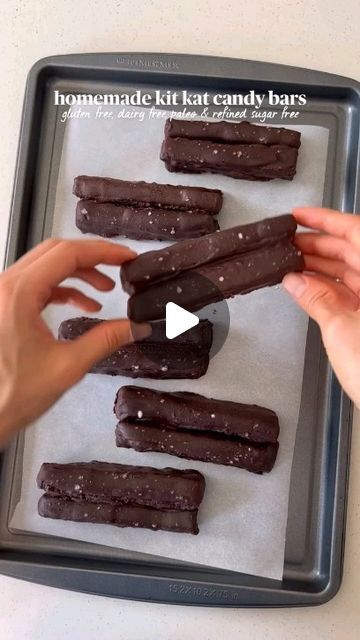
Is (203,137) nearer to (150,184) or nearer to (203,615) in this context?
(150,184)

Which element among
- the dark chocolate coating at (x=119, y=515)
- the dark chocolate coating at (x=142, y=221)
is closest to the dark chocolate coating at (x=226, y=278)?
the dark chocolate coating at (x=142, y=221)

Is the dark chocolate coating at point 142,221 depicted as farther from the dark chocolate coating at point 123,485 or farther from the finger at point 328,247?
the dark chocolate coating at point 123,485

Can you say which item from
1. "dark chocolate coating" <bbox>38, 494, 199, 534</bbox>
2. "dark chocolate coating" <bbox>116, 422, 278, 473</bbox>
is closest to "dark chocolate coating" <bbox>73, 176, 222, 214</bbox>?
"dark chocolate coating" <bbox>116, 422, 278, 473</bbox>

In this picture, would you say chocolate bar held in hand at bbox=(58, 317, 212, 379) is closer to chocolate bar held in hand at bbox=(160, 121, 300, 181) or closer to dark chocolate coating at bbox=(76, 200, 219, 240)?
dark chocolate coating at bbox=(76, 200, 219, 240)

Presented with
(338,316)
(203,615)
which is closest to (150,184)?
(338,316)

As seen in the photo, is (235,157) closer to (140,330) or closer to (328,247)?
(328,247)
